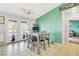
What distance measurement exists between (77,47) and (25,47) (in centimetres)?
99

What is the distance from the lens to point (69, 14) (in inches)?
90.3

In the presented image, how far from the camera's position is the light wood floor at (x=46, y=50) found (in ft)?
7.43

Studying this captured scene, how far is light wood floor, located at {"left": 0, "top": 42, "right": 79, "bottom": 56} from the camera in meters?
2.27

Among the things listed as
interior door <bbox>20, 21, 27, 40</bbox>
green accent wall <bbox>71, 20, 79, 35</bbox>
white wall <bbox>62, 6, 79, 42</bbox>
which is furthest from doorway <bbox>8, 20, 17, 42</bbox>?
green accent wall <bbox>71, 20, 79, 35</bbox>

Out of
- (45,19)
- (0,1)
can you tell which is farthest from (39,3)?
(0,1)

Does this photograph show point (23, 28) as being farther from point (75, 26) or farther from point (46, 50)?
point (75, 26)

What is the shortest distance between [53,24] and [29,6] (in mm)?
585

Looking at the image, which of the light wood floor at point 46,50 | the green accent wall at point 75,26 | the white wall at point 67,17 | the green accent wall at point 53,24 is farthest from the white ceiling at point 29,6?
the light wood floor at point 46,50

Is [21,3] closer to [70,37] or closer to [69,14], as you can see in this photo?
[69,14]

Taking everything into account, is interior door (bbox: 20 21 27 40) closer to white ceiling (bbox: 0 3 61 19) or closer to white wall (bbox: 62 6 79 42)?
white ceiling (bbox: 0 3 61 19)

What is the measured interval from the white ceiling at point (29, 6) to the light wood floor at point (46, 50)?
602 millimetres

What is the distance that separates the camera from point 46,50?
7.71 feet

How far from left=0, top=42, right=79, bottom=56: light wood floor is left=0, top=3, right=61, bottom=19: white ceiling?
1.98 ft

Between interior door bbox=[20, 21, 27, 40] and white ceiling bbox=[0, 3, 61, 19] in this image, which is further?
Result: interior door bbox=[20, 21, 27, 40]
